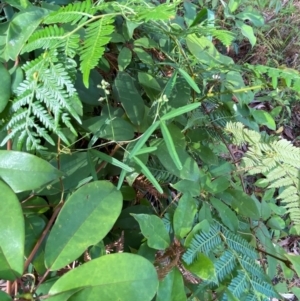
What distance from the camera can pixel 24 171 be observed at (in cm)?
61

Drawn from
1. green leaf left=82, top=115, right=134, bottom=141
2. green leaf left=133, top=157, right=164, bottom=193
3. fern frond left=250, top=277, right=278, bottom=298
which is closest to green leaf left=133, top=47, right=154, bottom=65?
green leaf left=82, top=115, right=134, bottom=141

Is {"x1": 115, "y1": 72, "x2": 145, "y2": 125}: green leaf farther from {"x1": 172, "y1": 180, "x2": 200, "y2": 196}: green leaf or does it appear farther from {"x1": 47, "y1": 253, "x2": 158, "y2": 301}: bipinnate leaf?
{"x1": 47, "y1": 253, "x2": 158, "y2": 301}: bipinnate leaf

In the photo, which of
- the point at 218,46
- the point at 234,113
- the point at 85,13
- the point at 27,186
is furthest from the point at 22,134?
the point at 218,46

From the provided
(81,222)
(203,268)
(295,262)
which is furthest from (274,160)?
(81,222)

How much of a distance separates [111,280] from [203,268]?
0.59 feet

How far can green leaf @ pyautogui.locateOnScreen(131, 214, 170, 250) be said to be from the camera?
65cm

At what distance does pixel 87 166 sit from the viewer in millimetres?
703

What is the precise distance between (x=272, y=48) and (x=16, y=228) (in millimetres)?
1699

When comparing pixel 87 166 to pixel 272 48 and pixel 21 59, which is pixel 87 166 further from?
pixel 272 48

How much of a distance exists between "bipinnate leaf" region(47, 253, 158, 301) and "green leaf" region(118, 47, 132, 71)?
37 centimetres

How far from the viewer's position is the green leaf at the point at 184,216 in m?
0.69

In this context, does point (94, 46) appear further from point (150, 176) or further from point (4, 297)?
point (4, 297)

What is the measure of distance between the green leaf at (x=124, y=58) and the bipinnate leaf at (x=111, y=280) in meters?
0.37

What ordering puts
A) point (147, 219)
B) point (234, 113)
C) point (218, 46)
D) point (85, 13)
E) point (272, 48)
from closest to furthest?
point (85, 13)
point (147, 219)
point (234, 113)
point (218, 46)
point (272, 48)
